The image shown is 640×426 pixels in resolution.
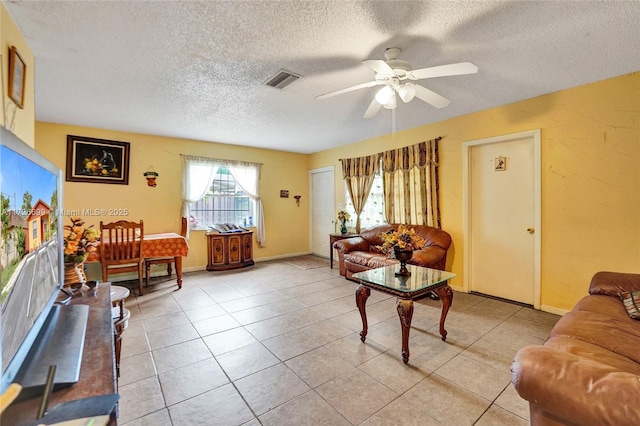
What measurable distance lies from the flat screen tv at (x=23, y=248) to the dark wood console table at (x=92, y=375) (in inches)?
3.4

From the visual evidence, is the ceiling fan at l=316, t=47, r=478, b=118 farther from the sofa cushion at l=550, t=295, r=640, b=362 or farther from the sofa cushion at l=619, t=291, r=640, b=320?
the sofa cushion at l=619, t=291, r=640, b=320

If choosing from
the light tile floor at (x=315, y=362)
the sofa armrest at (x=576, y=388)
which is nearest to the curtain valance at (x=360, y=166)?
the light tile floor at (x=315, y=362)

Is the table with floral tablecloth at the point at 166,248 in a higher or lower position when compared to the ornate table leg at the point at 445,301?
higher

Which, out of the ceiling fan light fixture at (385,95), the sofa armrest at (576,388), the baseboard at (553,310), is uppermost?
the ceiling fan light fixture at (385,95)

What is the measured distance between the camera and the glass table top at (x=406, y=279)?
2.27 metres

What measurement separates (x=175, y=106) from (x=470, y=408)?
3.99 metres

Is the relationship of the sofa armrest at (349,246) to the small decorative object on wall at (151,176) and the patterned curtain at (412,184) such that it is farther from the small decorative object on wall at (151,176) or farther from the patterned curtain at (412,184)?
the small decorative object on wall at (151,176)

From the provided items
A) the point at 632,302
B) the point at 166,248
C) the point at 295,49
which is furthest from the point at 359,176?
the point at 632,302

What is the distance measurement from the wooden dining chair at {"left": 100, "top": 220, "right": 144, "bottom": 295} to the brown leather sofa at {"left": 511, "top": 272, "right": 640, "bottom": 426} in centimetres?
414

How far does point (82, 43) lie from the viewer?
206cm

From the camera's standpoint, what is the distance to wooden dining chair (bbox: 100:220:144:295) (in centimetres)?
361

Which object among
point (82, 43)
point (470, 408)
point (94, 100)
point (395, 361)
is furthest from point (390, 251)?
point (94, 100)

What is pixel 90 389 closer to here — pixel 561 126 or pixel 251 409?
pixel 251 409

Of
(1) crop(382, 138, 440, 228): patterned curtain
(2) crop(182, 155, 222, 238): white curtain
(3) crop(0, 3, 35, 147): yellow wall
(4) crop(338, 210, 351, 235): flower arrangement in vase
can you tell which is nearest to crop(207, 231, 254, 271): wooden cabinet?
(2) crop(182, 155, 222, 238): white curtain
